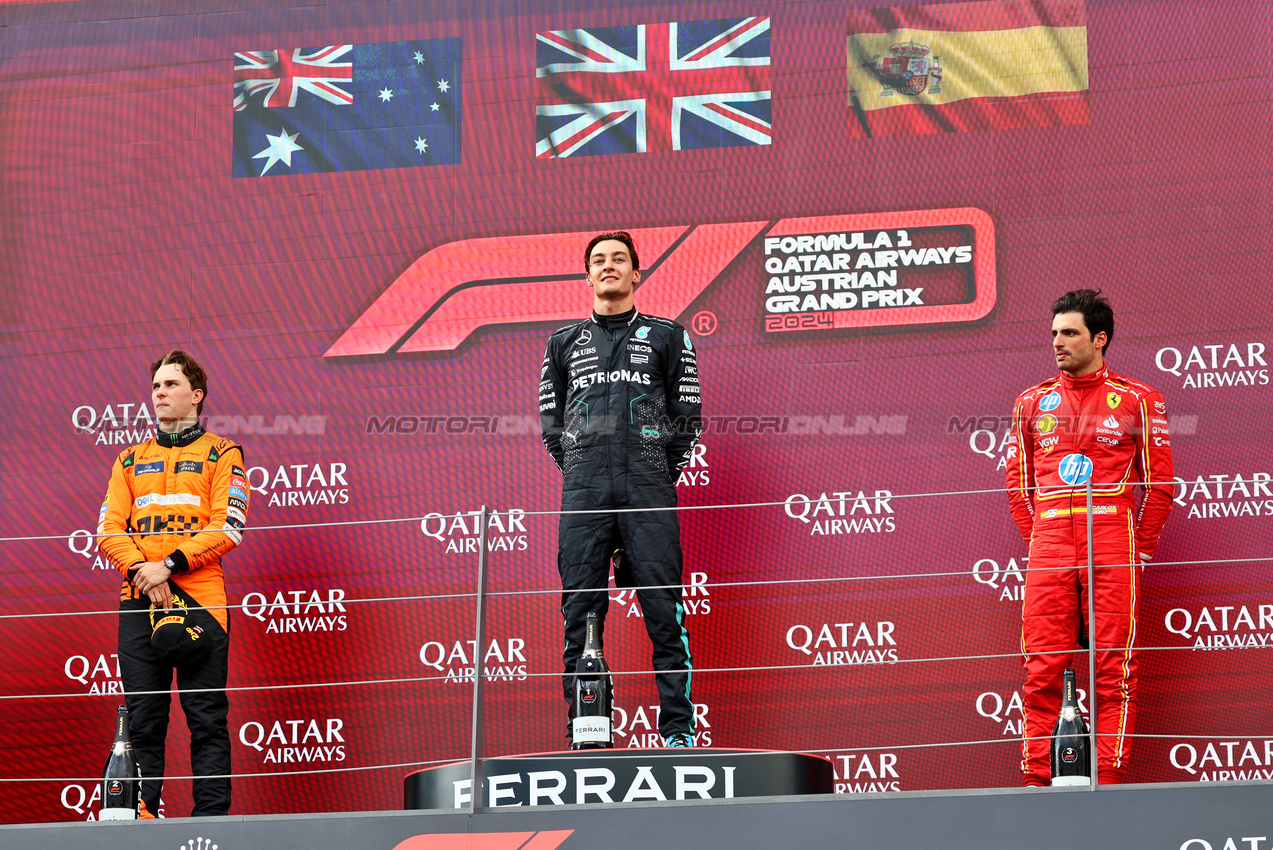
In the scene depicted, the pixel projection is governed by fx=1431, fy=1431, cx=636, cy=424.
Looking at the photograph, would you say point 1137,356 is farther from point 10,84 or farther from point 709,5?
point 10,84

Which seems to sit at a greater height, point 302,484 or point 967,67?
point 967,67

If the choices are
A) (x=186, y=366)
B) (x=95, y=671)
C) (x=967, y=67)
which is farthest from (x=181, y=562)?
(x=967, y=67)

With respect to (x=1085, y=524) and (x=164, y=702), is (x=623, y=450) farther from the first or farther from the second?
(x=164, y=702)

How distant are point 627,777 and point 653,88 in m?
2.38

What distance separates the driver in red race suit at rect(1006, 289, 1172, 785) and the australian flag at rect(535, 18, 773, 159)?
48.1 inches

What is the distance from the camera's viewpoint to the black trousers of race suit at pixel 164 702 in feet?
11.0

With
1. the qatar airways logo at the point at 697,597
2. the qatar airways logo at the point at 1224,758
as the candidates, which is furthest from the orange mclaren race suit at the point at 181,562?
the qatar airways logo at the point at 1224,758

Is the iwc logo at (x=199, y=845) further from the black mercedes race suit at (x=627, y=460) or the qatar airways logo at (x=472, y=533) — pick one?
the qatar airways logo at (x=472, y=533)

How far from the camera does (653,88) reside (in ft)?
14.0

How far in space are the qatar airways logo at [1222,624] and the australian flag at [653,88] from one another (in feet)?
5.79

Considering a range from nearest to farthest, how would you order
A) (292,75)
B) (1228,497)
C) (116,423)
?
(1228,497) < (116,423) < (292,75)

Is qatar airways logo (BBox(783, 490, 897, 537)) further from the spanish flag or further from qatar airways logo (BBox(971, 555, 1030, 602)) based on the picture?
the spanish flag

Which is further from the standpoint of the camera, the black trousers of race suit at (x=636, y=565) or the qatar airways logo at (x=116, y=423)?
the qatar airways logo at (x=116, y=423)

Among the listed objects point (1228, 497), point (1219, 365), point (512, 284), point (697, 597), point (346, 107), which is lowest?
point (697, 597)
